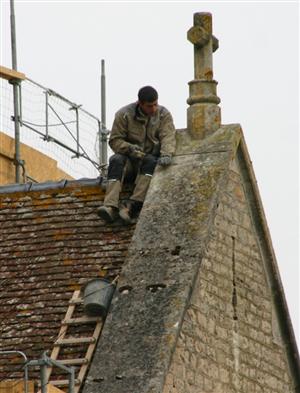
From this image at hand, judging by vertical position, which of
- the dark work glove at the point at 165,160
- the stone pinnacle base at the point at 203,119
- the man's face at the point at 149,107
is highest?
the stone pinnacle base at the point at 203,119

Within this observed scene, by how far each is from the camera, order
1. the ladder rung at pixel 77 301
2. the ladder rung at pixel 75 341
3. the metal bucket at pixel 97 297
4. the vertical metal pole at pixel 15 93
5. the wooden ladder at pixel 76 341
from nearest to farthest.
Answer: the wooden ladder at pixel 76 341, the ladder rung at pixel 75 341, the metal bucket at pixel 97 297, the ladder rung at pixel 77 301, the vertical metal pole at pixel 15 93

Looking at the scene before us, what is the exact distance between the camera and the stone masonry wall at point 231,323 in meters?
32.6

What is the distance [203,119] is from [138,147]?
859mm

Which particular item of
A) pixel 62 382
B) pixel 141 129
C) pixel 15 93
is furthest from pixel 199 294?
pixel 15 93

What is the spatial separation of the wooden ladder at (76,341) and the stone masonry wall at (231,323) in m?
0.99

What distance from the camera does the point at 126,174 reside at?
114 ft

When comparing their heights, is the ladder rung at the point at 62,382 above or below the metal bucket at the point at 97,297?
below

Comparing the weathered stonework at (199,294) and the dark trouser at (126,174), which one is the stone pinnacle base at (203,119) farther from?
the dark trouser at (126,174)

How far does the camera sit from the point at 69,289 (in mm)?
33438

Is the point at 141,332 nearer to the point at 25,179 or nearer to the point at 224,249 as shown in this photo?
the point at 224,249

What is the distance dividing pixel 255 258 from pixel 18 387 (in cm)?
506

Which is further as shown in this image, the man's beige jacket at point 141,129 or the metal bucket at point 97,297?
the man's beige jacket at point 141,129

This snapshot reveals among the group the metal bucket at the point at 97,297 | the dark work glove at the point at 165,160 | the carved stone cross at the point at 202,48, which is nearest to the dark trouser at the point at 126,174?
the dark work glove at the point at 165,160

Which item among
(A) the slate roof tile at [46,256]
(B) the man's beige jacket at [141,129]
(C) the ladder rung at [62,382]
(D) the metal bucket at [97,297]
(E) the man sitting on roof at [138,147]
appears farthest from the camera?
(B) the man's beige jacket at [141,129]
